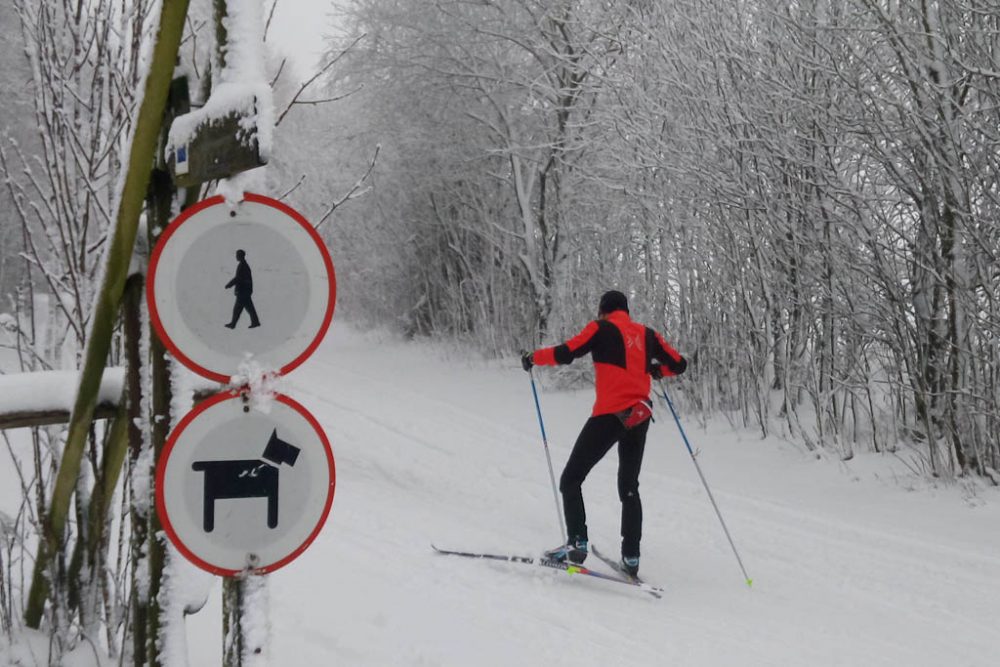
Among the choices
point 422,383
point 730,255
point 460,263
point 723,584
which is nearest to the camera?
point 723,584

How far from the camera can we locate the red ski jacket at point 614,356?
17.6 ft

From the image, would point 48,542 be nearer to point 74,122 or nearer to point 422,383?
point 74,122

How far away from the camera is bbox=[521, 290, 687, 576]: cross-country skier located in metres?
5.33

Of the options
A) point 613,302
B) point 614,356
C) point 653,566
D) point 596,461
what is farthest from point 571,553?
point 613,302

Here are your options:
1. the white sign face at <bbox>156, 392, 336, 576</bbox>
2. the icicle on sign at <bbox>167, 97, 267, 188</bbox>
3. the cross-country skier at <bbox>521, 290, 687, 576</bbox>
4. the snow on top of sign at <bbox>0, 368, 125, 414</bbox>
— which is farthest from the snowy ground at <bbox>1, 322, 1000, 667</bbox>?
the snow on top of sign at <bbox>0, 368, 125, 414</bbox>

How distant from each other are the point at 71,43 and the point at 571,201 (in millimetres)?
11568

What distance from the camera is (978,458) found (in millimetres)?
6820

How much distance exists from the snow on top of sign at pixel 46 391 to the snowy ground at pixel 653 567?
876 mm

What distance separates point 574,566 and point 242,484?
11.2ft

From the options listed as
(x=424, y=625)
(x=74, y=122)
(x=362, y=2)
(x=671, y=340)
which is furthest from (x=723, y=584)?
(x=362, y=2)

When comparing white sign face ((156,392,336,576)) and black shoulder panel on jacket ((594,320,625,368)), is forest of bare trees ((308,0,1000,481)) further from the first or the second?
white sign face ((156,392,336,576))

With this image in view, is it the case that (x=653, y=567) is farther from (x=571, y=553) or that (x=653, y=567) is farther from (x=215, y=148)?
(x=215, y=148)

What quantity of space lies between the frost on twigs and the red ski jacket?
3.30 meters

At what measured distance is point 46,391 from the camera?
2.80 metres
